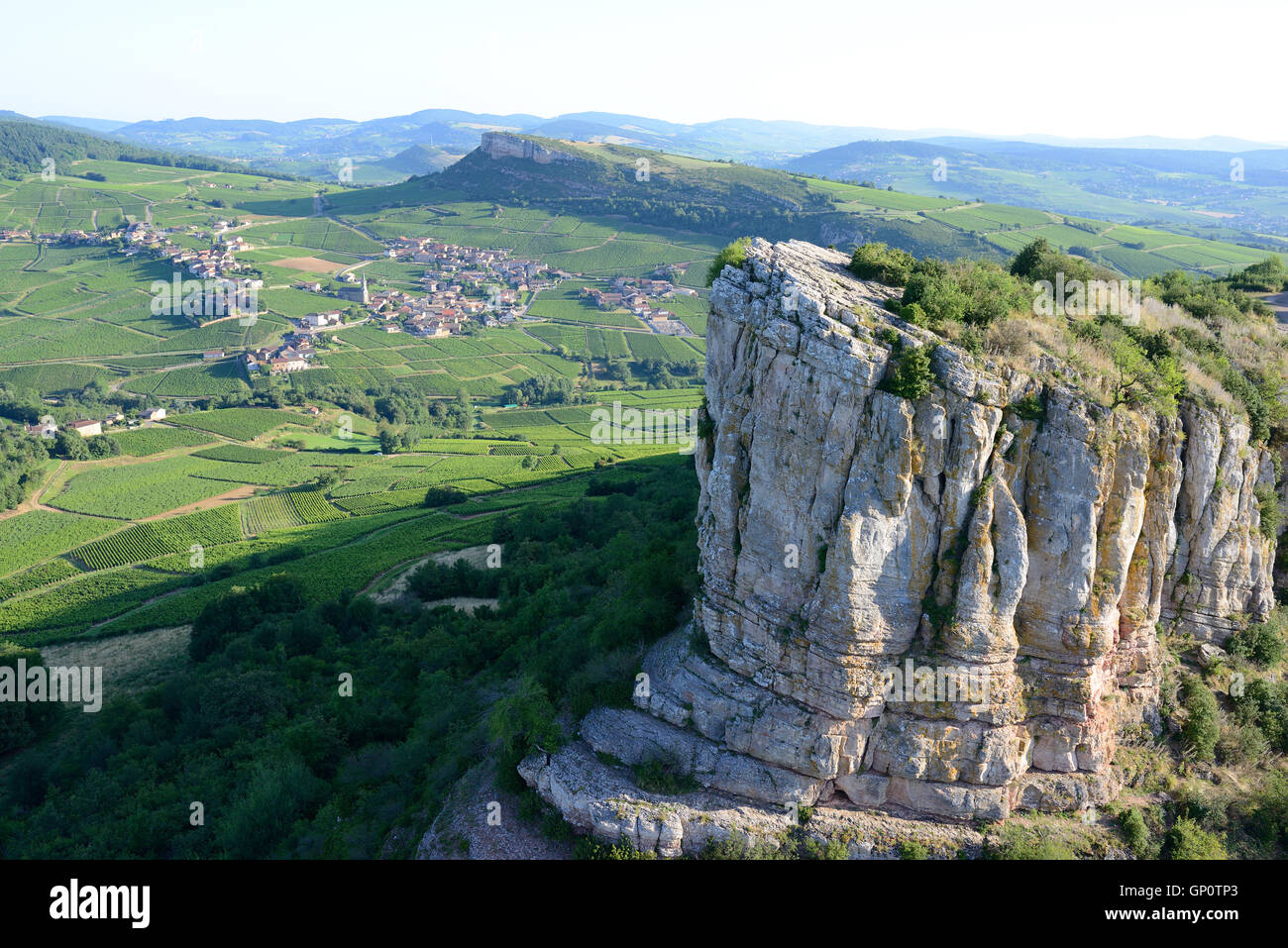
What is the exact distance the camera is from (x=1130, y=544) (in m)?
18.8

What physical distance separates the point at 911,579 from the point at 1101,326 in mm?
10153

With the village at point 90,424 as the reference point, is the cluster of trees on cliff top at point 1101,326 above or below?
above

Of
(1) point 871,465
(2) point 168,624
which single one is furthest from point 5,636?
(1) point 871,465

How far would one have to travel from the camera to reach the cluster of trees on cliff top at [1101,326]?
1912 cm

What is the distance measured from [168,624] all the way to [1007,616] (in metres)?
52.5

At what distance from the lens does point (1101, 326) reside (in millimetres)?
22203

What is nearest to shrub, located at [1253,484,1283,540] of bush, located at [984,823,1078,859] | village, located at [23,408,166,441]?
bush, located at [984,823,1078,859]

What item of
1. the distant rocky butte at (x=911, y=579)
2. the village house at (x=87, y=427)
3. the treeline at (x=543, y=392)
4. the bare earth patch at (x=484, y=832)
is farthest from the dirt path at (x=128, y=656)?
the treeline at (x=543, y=392)

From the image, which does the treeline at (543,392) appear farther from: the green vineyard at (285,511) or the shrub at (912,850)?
the shrub at (912,850)

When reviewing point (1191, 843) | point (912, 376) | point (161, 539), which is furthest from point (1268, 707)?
point (161, 539)

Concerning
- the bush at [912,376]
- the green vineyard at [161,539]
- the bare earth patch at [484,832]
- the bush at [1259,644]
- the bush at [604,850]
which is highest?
the bush at [912,376]

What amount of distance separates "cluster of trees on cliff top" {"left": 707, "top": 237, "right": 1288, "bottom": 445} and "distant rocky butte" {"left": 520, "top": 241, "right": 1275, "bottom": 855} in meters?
0.81

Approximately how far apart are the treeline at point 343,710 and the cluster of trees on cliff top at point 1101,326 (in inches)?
458

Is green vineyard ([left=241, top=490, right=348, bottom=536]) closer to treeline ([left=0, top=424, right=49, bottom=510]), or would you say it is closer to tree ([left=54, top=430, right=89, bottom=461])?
treeline ([left=0, top=424, right=49, bottom=510])
